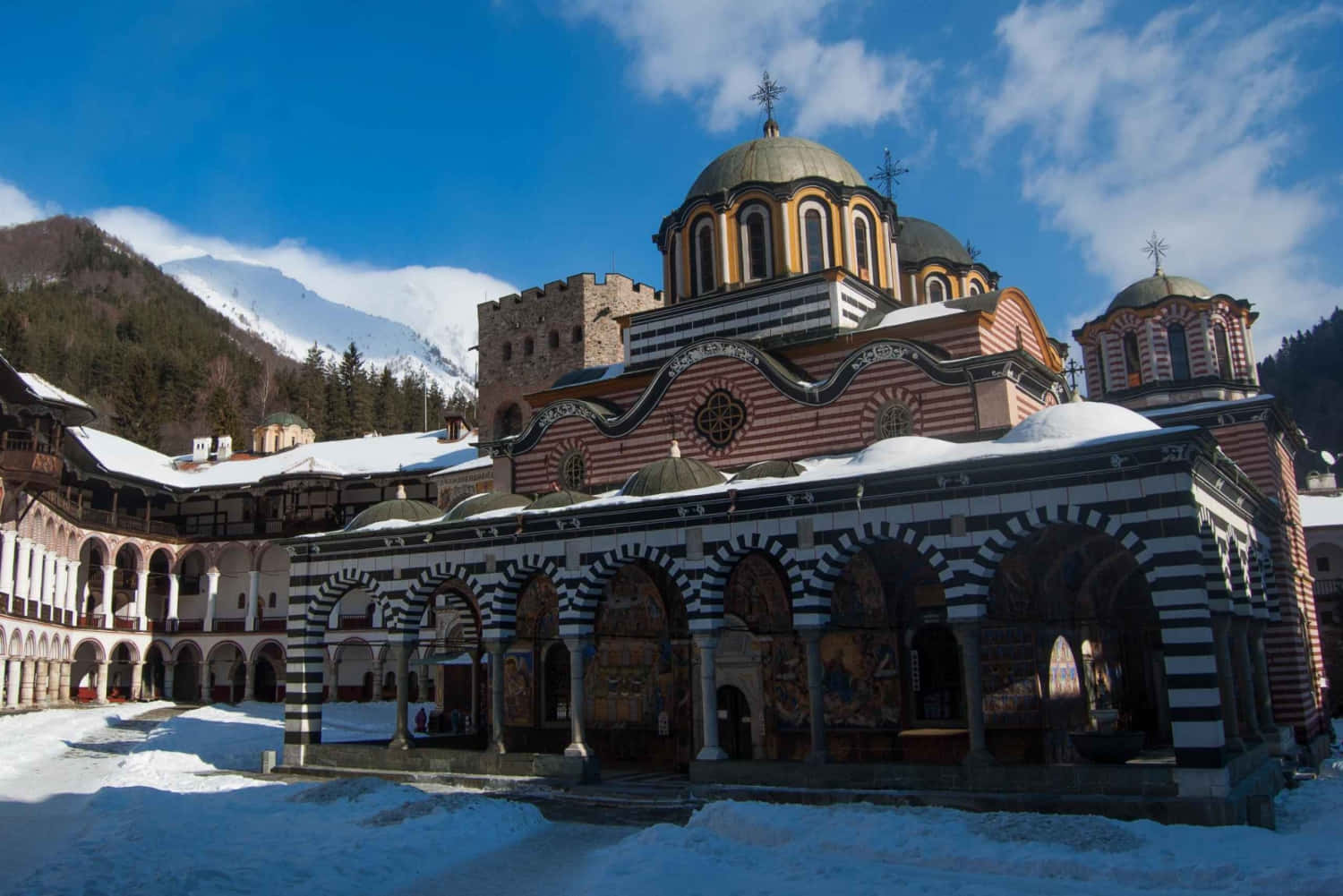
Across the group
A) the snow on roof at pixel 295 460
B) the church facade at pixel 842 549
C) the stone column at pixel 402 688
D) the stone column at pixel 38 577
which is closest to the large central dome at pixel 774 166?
the church facade at pixel 842 549

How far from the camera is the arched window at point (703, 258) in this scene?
87.1ft

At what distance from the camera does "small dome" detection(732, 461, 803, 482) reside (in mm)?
19656

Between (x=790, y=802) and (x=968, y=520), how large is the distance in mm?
4570

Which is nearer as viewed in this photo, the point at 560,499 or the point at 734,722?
the point at 734,722

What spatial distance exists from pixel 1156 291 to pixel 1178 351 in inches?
67.4

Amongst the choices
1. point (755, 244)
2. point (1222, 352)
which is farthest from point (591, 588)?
point (1222, 352)

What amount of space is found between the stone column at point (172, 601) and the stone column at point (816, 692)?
37.2m

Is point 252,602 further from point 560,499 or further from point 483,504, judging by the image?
point 560,499

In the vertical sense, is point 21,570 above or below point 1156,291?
below

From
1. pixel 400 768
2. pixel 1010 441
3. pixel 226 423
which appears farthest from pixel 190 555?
pixel 1010 441

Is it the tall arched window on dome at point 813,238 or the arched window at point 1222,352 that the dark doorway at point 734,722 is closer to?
the tall arched window on dome at point 813,238

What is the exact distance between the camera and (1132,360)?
29.3 m

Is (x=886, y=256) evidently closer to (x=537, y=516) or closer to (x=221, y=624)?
(x=537, y=516)

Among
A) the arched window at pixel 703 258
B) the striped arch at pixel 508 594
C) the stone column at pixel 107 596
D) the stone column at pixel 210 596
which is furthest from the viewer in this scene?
the stone column at pixel 210 596
